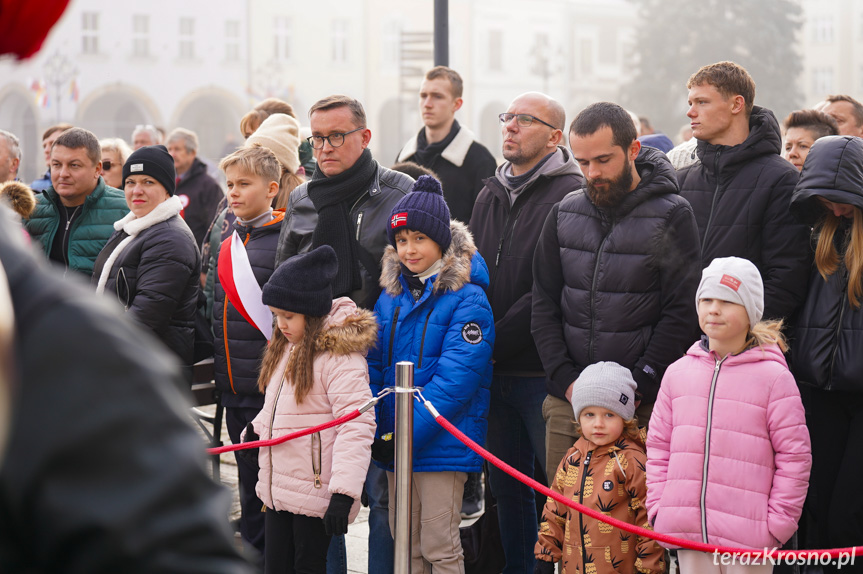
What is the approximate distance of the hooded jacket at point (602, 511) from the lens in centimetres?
377

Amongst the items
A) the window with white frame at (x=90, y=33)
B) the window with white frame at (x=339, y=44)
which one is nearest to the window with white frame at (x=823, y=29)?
the window with white frame at (x=339, y=44)

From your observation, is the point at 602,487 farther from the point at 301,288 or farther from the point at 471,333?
the point at 301,288

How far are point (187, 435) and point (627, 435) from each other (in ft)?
11.1

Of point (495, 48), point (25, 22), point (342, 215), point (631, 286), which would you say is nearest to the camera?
point (25, 22)

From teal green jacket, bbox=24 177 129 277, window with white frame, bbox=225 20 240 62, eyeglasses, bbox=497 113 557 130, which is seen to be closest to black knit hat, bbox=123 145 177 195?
teal green jacket, bbox=24 177 129 277

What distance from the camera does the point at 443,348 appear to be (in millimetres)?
4234

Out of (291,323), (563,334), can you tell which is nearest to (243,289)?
(291,323)

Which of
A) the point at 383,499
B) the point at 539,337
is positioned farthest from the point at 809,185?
the point at 383,499

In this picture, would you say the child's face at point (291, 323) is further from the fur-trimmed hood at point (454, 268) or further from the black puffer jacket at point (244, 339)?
the black puffer jacket at point (244, 339)

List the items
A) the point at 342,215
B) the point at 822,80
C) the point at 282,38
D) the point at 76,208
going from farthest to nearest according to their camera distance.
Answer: the point at 822,80 < the point at 282,38 < the point at 76,208 < the point at 342,215

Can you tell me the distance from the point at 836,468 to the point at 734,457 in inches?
31.3

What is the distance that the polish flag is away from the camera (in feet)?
15.6

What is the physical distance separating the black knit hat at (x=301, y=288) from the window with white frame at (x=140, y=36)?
4680cm

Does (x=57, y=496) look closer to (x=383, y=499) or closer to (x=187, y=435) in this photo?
(x=187, y=435)
